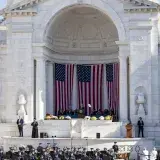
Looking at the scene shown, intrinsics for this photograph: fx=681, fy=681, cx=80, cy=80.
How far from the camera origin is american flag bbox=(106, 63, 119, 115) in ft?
194

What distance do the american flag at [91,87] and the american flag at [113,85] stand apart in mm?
951

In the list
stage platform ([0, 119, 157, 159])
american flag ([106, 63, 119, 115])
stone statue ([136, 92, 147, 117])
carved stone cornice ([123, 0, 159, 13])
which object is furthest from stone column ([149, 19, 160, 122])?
american flag ([106, 63, 119, 115])

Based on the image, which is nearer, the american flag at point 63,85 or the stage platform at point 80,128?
the stage platform at point 80,128

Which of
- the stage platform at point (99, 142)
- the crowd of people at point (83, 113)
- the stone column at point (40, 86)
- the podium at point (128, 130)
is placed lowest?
the stage platform at point (99, 142)

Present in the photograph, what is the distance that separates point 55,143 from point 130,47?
10138 mm

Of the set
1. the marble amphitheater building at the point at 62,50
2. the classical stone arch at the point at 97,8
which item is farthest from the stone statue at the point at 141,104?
the classical stone arch at the point at 97,8

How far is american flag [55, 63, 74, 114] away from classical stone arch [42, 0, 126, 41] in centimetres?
503

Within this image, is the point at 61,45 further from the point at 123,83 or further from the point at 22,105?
the point at 123,83

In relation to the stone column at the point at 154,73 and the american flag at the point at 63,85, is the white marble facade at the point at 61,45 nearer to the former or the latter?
the stone column at the point at 154,73

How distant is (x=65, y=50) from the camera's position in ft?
201

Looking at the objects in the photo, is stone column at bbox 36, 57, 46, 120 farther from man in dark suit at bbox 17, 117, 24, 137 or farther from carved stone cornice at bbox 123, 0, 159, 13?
carved stone cornice at bbox 123, 0, 159, 13

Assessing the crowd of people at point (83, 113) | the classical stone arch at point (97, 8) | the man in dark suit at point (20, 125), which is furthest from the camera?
the crowd of people at point (83, 113)

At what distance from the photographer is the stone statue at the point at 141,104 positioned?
178 ft

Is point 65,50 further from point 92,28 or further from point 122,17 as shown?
point 122,17
